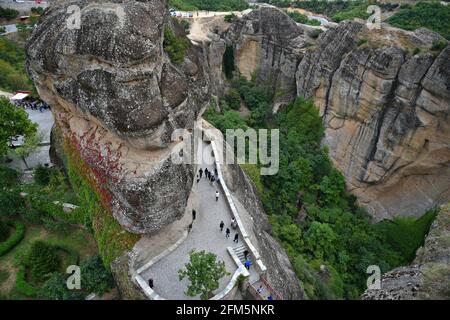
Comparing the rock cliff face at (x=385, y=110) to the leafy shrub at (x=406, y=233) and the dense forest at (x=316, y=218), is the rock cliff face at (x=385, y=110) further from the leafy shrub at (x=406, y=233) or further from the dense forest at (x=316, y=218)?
the leafy shrub at (x=406, y=233)

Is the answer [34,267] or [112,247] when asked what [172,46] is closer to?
[112,247]

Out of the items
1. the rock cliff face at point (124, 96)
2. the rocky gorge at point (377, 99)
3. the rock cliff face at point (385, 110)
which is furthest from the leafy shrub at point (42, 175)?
the rock cliff face at point (385, 110)

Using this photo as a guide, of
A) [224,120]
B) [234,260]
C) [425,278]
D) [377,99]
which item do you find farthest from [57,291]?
[377,99]

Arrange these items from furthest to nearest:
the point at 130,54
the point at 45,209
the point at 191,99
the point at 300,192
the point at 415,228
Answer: the point at 300,192 → the point at 415,228 → the point at 45,209 → the point at 191,99 → the point at 130,54

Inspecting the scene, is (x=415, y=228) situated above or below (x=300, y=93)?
below

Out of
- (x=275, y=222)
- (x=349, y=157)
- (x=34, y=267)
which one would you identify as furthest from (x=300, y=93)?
(x=34, y=267)

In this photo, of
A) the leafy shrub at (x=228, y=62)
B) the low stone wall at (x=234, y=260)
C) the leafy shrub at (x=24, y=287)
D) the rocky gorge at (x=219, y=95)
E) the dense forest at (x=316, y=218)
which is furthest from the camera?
the leafy shrub at (x=228, y=62)
